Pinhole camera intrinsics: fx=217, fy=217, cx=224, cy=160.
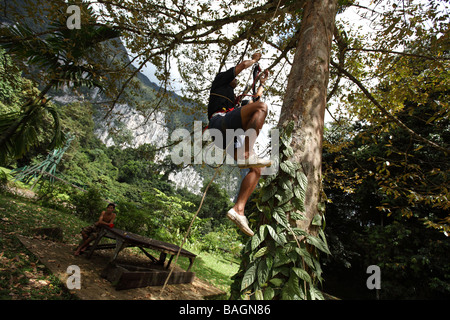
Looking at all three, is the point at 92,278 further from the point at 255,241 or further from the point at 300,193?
the point at 300,193

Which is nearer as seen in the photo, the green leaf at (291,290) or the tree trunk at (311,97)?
the green leaf at (291,290)

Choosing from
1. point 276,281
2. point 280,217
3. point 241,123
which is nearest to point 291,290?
point 276,281

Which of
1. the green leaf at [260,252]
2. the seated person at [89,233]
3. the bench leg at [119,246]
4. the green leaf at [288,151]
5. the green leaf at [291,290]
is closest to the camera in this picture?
the green leaf at [291,290]

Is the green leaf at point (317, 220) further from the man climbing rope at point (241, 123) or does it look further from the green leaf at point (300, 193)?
the man climbing rope at point (241, 123)

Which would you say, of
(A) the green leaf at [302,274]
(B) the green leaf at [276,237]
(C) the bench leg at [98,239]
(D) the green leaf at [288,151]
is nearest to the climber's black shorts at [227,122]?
(D) the green leaf at [288,151]

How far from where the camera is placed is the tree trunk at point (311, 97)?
209cm

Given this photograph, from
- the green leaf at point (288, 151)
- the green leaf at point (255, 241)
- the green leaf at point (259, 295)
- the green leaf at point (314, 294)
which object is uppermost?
the green leaf at point (288, 151)

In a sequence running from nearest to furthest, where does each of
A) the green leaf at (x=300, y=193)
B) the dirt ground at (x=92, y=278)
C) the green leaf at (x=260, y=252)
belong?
the green leaf at (x=260, y=252) → the green leaf at (x=300, y=193) → the dirt ground at (x=92, y=278)

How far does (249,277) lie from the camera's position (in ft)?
5.85

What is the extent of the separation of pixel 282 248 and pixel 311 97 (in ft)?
5.09

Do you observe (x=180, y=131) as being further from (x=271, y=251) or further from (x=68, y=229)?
(x=271, y=251)

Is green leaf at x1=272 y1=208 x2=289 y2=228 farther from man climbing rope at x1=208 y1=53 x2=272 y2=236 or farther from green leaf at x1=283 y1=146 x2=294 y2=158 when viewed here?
green leaf at x1=283 y1=146 x2=294 y2=158
